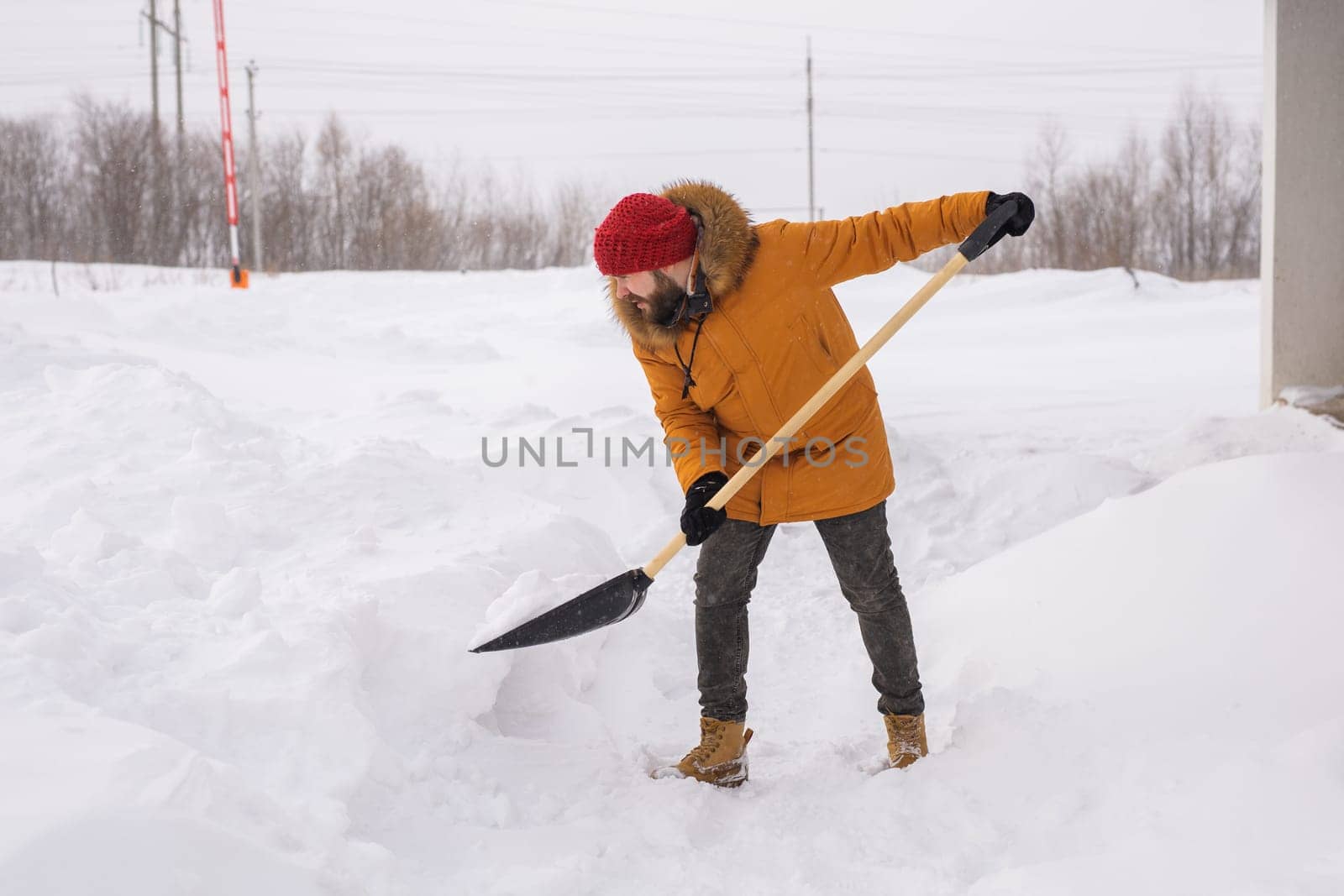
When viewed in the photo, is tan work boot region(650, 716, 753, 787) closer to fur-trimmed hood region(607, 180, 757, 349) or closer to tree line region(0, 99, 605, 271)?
fur-trimmed hood region(607, 180, 757, 349)

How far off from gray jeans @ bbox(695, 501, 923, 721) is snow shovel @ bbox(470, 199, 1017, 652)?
123 mm

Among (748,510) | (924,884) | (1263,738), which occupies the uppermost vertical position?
(748,510)

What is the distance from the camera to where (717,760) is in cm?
246

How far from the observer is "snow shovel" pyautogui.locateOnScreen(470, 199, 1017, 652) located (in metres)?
2.26

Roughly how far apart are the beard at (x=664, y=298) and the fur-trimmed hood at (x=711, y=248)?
1.1 inches

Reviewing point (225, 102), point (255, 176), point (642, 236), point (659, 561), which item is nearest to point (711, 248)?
point (642, 236)

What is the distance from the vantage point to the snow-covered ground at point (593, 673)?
71.4 inches

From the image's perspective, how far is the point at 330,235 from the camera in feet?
69.0

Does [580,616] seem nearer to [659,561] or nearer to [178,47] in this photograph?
[659,561]

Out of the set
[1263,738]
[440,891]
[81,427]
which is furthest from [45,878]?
[81,427]

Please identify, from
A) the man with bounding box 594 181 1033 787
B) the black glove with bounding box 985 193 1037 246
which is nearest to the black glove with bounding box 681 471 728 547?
the man with bounding box 594 181 1033 787

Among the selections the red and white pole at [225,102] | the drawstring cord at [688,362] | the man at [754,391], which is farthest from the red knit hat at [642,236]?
the red and white pole at [225,102]

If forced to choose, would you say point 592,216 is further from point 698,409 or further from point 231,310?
point 698,409

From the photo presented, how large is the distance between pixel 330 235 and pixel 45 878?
2105cm
